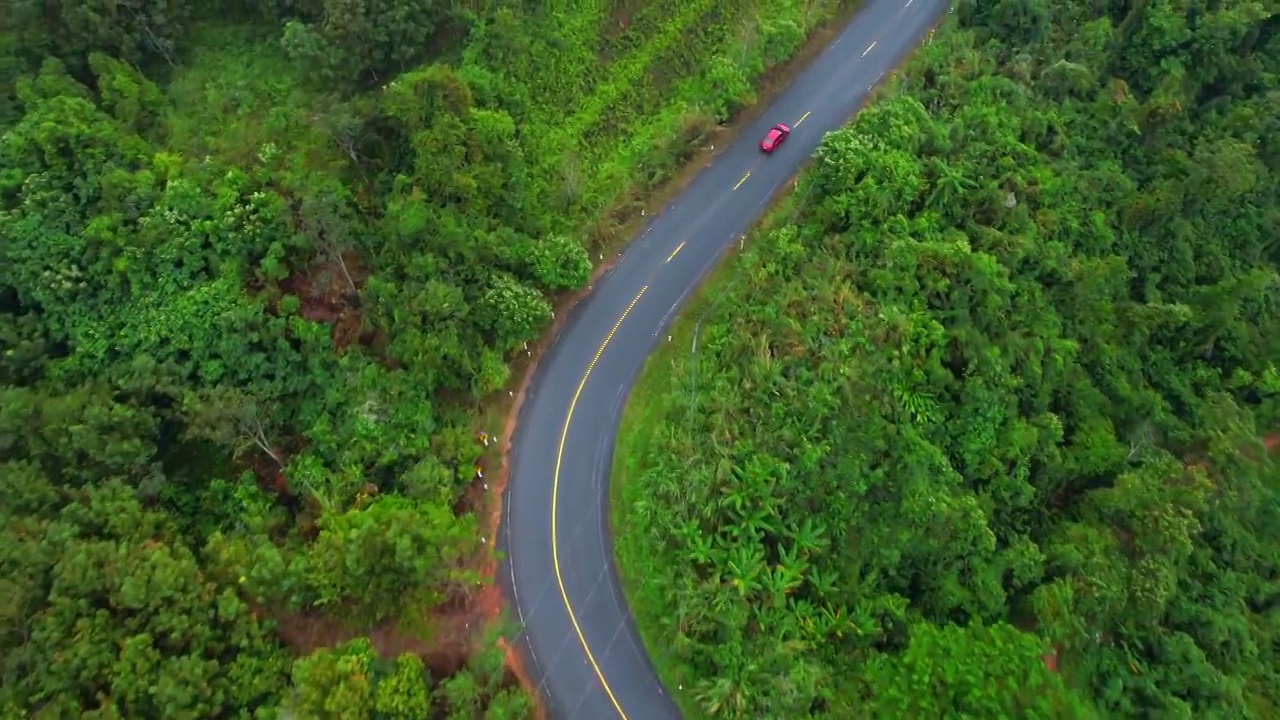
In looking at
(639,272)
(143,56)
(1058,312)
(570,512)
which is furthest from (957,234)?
(143,56)

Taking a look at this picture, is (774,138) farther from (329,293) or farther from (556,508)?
(329,293)

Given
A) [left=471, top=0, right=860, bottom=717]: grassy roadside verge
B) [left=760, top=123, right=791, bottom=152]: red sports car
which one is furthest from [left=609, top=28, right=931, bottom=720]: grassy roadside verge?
[left=471, top=0, right=860, bottom=717]: grassy roadside verge

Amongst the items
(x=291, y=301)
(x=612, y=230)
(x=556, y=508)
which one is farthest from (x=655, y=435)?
(x=291, y=301)

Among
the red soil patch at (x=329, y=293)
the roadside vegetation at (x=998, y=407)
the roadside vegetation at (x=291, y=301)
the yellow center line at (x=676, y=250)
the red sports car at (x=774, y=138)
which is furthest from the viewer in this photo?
the red sports car at (x=774, y=138)

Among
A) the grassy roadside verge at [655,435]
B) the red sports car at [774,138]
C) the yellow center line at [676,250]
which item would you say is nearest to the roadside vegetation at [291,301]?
the red sports car at [774,138]

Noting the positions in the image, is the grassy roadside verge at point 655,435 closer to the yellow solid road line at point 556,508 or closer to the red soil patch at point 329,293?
the yellow solid road line at point 556,508

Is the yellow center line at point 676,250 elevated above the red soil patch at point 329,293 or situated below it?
below

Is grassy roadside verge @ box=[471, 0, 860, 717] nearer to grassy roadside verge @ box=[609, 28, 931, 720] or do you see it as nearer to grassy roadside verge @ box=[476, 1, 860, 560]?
grassy roadside verge @ box=[476, 1, 860, 560]
